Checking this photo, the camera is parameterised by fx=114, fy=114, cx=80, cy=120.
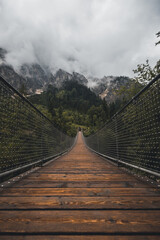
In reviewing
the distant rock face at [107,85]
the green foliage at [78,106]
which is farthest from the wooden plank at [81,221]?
the distant rock face at [107,85]

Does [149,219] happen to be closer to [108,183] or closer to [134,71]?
[108,183]

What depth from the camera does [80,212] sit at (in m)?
1.11

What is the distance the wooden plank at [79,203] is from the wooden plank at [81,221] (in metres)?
0.08

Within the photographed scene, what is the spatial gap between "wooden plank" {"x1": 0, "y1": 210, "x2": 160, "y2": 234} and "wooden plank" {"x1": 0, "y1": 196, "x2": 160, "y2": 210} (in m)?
0.08

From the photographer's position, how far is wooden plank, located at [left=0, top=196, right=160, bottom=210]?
120 cm

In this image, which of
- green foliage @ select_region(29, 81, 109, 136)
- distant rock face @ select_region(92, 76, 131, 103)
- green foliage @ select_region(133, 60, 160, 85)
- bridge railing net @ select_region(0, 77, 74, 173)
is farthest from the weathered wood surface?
distant rock face @ select_region(92, 76, 131, 103)

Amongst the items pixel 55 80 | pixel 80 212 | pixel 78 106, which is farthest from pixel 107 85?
pixel 80 212

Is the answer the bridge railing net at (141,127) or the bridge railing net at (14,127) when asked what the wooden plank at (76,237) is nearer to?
the bridge railing net at (14,127)

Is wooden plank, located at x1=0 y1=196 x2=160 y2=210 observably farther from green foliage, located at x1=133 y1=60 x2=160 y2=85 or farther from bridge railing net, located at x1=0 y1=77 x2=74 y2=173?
green foliage, located at x1=133 y1=60 x2=160 y2=85

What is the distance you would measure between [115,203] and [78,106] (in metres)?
70.7

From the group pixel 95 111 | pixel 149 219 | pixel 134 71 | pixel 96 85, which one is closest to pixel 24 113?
pixel 149 219

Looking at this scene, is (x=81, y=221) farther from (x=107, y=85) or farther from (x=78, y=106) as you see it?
(x=107, y=85)

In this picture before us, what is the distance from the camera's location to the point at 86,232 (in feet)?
2.87

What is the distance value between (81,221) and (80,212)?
0.39 ft
